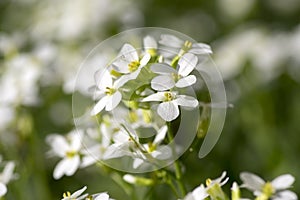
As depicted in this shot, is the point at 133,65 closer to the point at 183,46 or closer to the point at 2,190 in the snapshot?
the point at 183,46

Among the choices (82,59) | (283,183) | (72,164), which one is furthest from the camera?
(82,59)

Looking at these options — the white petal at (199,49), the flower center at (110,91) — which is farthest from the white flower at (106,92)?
the white petal at (199,49)

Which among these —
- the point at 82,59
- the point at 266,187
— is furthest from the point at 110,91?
the point at 82,59

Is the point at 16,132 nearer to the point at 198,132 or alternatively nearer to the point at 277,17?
the point at 198,132

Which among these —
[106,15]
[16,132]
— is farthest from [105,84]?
[106,15]

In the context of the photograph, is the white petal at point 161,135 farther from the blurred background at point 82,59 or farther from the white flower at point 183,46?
the blurred background at point 82,59

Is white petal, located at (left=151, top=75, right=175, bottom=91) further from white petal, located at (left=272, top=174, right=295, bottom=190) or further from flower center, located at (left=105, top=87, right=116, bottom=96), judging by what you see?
white petal, located at (left=272, top=174, right=295, bottom=190)
